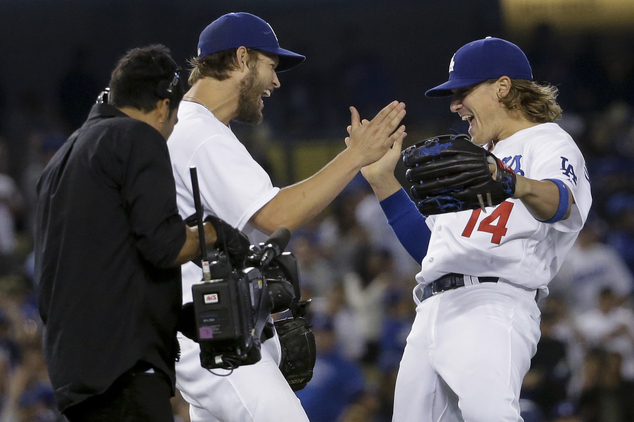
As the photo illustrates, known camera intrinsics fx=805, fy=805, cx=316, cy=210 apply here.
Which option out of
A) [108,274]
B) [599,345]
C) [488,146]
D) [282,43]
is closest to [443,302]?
[488,146]

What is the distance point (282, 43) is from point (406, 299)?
18.5 feet

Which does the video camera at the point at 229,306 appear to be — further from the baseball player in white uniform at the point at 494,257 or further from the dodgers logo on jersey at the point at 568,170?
the dodgers logo on jersey at the point at 568,170

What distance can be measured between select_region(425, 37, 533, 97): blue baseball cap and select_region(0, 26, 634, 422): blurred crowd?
23.6 inches

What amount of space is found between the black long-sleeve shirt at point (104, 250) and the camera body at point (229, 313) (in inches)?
5.9

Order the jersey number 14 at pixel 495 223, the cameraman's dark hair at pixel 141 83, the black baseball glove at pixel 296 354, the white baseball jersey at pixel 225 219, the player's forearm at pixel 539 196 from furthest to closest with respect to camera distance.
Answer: the black baseball glove at pixel 296 354, the jersey number 14 at pixel 495 223, the white baseball jersey at pixel 225 219, the player's forearm at pixel 539 196, the cameraman's dark hair at pixel 141 83

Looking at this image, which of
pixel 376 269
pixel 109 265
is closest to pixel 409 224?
pixel 109 265

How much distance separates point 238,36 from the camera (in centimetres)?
338

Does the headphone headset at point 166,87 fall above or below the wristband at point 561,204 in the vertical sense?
above

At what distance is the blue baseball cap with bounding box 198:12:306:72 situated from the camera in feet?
11.1

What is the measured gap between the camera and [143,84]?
262 centimetres

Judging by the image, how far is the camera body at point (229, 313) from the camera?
244cm

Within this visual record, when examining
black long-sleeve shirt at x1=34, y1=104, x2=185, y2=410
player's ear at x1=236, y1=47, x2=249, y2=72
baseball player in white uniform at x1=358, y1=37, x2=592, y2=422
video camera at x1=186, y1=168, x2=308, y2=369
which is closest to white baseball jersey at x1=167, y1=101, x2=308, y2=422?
video camera at x1=186, y1=168, x2=308, y2=369

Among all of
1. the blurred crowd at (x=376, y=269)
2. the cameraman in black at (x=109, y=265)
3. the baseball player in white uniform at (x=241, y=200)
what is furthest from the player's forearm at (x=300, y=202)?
the blurred crowd at (x=376, y=269)

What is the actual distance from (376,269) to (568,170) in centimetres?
480
